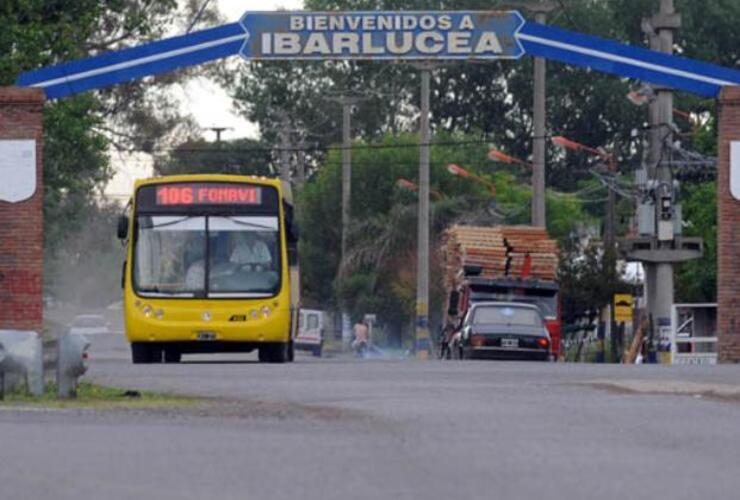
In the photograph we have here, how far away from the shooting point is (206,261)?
3172 cm

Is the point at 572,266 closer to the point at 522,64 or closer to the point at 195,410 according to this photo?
the point at 522,64

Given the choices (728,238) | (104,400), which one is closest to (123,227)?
(728,238)

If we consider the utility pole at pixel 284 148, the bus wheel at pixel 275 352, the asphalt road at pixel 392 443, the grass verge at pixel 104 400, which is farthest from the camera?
the utility pole at pixel 284 148

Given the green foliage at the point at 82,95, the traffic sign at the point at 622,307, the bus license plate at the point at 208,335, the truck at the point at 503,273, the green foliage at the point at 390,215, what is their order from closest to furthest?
the bus license plate at the point at 208,335
the green foliage at the point at 82,95
the truck at the point at 503,273
the traffic sign at the point at 622,307
the green foliage at the point at 390,215

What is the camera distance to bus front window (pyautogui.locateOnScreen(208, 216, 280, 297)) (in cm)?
3175

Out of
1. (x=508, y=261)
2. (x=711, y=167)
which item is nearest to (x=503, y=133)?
(x=711, y=167)

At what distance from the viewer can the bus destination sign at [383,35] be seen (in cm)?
3481

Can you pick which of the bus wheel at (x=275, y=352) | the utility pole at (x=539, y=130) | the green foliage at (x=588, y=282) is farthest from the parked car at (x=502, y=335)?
the green foliage at (x=588, y=282)

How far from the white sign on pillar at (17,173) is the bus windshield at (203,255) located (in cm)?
217

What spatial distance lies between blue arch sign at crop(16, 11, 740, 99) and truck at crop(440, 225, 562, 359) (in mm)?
9657

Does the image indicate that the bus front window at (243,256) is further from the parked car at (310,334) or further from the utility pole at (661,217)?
the parked car at (310,334)

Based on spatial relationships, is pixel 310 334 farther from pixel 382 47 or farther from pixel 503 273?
pixel 382 47

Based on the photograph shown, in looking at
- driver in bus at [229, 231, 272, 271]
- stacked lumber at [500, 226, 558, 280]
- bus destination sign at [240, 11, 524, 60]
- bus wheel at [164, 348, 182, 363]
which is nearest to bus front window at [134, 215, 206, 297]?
driver in bus at [229, 231, 272, 271]

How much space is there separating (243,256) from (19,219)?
372cm
